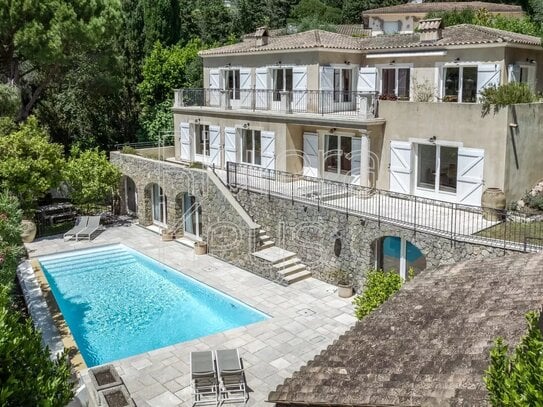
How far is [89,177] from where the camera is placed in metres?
31.1

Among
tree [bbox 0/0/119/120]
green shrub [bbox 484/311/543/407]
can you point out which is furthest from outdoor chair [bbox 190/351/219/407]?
tree [bbox 0/0/119/120]

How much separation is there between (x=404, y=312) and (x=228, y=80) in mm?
24026

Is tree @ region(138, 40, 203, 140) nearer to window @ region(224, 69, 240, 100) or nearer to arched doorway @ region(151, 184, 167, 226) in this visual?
window @ region(224, 69, 240, 100)

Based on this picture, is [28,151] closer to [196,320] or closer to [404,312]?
[196,320]

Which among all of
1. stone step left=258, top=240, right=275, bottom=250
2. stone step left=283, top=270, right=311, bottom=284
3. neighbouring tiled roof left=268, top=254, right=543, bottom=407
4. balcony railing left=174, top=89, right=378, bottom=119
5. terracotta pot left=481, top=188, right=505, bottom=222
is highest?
balcony railing left=174, top=89, right=378, bottom=119

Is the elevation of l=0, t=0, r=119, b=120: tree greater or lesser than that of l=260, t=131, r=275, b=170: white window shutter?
greater

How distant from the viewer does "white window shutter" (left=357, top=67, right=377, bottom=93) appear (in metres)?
28.0

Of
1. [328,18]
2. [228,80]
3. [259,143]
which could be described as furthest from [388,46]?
[328,18]

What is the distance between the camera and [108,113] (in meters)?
40.8

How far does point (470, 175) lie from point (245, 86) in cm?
1439

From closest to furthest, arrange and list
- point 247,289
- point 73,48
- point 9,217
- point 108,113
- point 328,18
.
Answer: point 9,217 < point 247,289 < point 73,48 < point 108,113 < point 328,18

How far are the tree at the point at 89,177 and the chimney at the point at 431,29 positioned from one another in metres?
17.9

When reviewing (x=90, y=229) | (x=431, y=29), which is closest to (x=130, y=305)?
(x=90, y=229)

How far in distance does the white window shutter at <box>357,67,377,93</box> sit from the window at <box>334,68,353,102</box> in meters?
0.71
